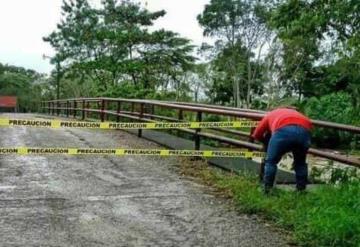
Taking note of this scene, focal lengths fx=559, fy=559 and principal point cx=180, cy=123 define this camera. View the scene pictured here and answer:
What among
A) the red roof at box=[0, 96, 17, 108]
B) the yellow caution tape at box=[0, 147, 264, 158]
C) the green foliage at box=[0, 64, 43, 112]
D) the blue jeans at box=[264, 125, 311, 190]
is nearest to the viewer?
the blue jeans at box=[264, 125, 311, 190]

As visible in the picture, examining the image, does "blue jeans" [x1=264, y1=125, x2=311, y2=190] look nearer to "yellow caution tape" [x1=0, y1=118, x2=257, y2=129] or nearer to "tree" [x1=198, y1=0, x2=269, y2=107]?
"yellow caution tape" [x1=0, y1=118, x2=257, y2=129]

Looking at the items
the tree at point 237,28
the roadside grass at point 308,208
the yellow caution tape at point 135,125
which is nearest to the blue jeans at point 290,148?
the roadside grass at point 308,208

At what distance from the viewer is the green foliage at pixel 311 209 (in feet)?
16.8

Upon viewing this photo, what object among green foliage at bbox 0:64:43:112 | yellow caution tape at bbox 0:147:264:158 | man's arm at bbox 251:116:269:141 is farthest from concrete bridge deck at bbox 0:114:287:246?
green foliage at bbox 0:64:43:112

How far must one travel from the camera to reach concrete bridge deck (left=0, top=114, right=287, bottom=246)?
5156 millimetres

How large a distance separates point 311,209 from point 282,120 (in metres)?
1.24

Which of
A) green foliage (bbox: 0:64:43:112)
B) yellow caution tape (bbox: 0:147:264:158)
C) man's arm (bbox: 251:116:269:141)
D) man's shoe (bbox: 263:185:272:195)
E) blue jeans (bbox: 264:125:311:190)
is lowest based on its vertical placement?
man's shoe (bbox: 263:185:272:195)

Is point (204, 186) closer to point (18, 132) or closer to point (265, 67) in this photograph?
point (18, 132)

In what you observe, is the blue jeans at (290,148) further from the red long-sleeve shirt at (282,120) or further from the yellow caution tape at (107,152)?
the yellow caution tape at (107,152)

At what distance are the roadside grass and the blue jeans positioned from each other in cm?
20

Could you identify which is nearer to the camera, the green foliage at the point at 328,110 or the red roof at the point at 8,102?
the green foliage at the point at 328,110

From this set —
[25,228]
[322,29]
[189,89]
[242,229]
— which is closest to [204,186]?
[242,229]

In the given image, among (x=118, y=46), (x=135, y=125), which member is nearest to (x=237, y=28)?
(x=118, y=46)

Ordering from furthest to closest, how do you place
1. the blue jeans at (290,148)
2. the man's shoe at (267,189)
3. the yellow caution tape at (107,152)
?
the yellow caution tape at (107,152) → the man's shoe at (267,189) → the blue jeans at (290,148)
